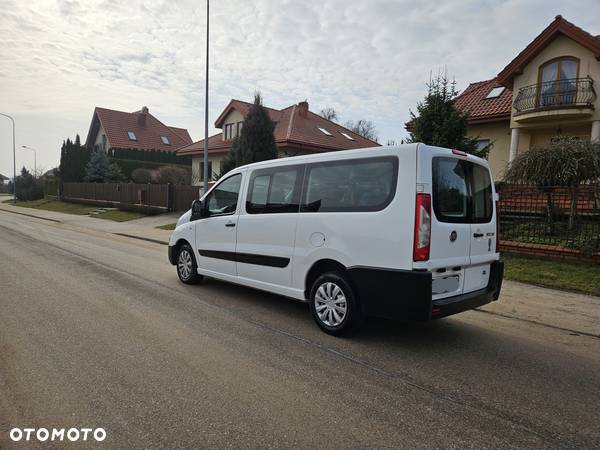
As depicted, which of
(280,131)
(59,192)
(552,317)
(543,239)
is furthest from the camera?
(59,192)

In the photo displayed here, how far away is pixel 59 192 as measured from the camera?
122 ft

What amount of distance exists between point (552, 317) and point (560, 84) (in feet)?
47.6

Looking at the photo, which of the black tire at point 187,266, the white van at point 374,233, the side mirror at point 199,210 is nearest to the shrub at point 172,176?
the black tire at point 187,266

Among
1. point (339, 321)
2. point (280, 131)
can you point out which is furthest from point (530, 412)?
point (280, 131)

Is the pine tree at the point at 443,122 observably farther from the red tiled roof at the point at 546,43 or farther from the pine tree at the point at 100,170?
the pine tree at the point at 100,170

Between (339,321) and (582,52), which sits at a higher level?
(582,52)

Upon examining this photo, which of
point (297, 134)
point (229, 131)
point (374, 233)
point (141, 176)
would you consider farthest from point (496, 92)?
point (141, 176)

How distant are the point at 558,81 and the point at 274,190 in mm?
16245

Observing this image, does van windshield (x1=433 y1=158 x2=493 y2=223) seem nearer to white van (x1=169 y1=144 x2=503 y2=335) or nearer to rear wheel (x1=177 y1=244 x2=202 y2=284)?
white van (x1=169 y1=144 x2=503 y2=335)

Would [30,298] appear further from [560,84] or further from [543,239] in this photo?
[560,84]

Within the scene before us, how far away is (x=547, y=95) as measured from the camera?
53.4ft

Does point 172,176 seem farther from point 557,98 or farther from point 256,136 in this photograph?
point 557,98

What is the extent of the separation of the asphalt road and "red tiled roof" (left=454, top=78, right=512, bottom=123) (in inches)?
578

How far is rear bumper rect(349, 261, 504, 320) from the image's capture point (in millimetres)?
3760
